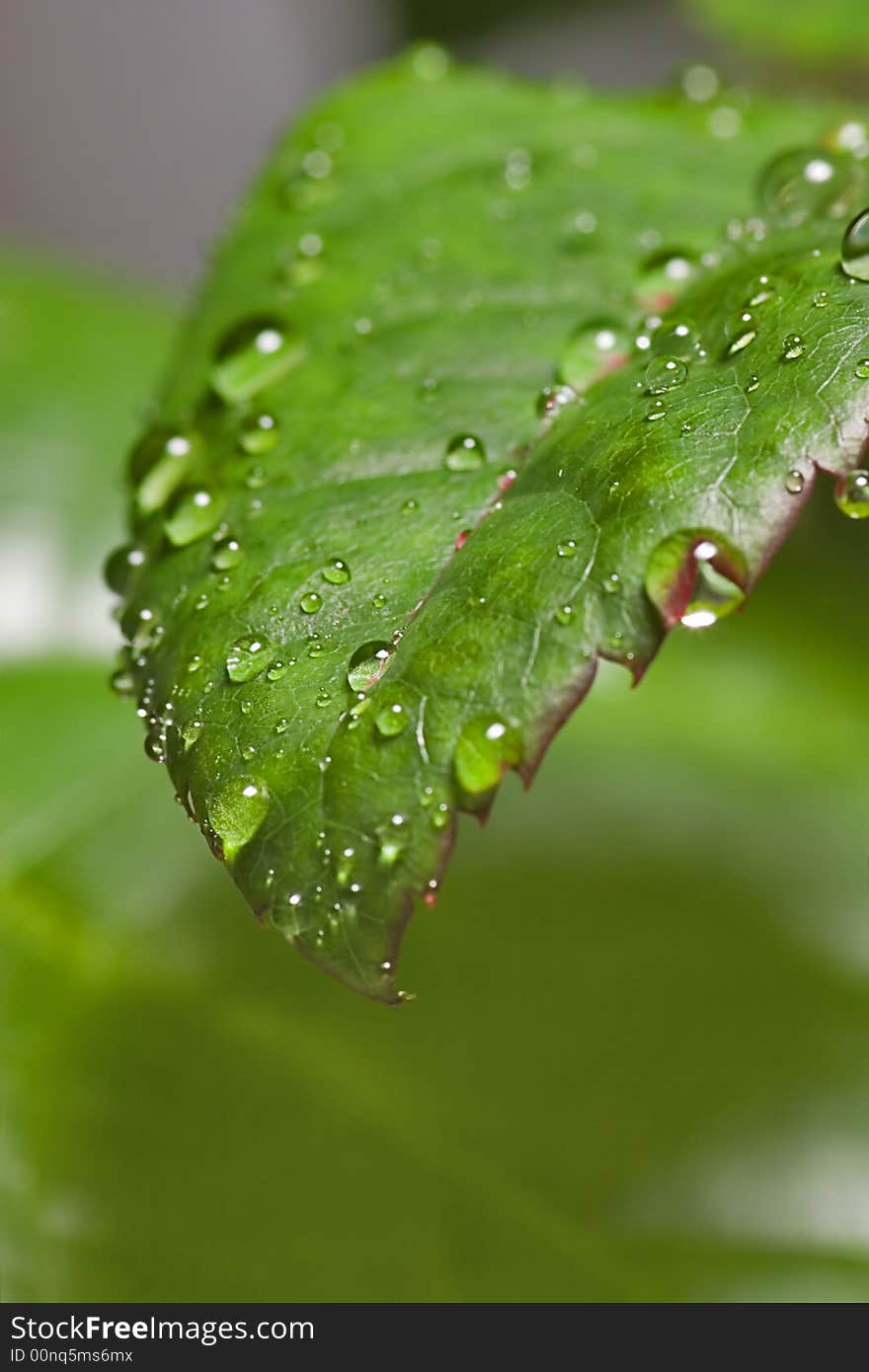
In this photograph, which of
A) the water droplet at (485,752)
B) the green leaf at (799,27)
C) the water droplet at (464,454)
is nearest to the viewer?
the water droplet at (485,752)

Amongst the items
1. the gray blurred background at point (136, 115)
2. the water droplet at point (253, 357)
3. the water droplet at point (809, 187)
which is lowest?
the water droplet at point (253, 357)

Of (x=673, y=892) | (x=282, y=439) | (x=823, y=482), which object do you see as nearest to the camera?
(x=282, y=439)

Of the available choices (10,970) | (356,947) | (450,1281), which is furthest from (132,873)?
(356,947)

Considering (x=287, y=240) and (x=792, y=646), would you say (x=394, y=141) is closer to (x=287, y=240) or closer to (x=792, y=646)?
(x=287, y=240)

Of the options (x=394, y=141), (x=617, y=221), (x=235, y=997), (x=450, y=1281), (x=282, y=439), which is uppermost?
(x=394, y=141)

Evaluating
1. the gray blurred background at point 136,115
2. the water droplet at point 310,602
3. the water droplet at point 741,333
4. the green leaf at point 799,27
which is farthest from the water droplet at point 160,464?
the gray blurred background at point 136,115

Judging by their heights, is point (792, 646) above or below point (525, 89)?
below

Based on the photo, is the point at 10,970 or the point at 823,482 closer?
the point at 10,970

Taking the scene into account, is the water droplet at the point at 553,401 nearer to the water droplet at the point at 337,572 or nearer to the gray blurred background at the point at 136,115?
the water droplet at the point at 337,572
